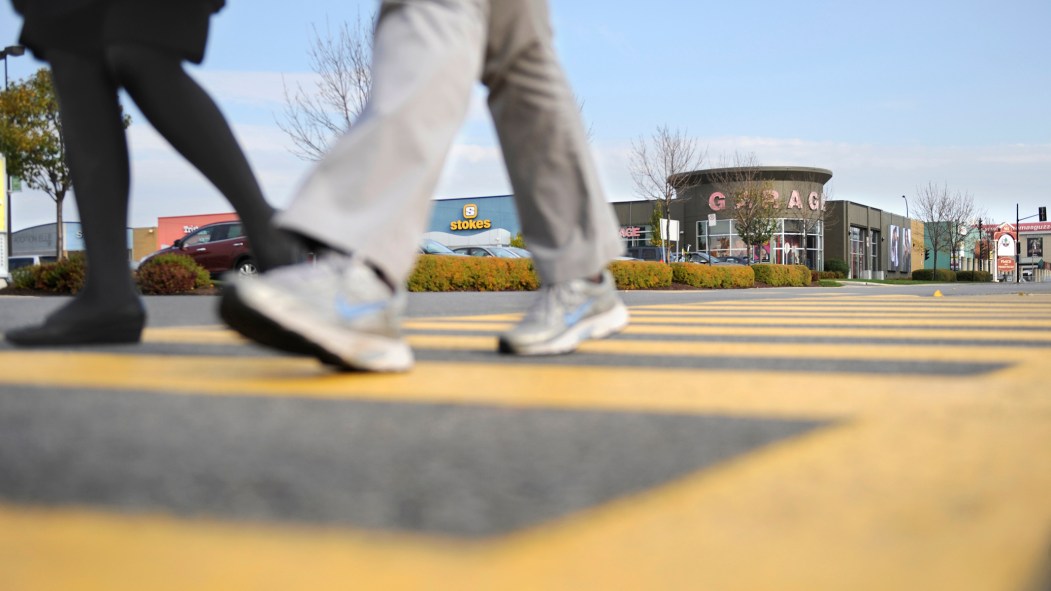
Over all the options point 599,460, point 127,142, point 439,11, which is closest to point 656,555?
point 599,460

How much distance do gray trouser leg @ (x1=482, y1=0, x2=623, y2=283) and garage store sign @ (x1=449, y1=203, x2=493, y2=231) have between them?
60.7 m

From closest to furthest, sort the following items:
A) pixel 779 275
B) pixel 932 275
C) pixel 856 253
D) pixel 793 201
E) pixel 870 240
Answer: pixel 779 275 → pixel 793 201 → pixel 932 275 → pixel 856 253 → pixel 870 240

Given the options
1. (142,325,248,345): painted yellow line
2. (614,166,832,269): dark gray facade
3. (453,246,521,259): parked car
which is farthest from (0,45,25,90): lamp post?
(614,166,832,269): dark gray facade

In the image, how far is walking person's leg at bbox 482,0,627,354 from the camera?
2.42 metres

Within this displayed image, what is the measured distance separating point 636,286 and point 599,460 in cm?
1984

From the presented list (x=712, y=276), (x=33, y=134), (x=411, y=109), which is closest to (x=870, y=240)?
(x=712, y=276)

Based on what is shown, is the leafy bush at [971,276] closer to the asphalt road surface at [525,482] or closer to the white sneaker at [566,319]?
the white sneaker at [566,319]

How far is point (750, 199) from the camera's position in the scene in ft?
155

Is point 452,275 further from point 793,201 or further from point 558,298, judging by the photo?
point 793,201

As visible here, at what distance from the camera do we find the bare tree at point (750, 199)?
46594 millimetres

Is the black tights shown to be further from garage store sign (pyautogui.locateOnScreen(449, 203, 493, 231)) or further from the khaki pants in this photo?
A: garage store sign (pyautogui.locateOnScreen(449, 203, 493, 231))

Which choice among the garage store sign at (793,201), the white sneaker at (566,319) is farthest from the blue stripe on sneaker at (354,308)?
the garage store sign at (793,201)

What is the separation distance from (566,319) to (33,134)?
26.0 m

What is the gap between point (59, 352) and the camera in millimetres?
2336
